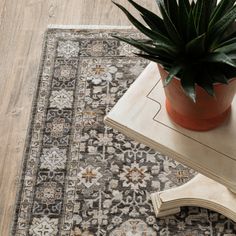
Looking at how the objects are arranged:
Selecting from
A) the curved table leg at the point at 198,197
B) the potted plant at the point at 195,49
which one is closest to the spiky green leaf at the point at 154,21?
the potted plant at the point at 195,49

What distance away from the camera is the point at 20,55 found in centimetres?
175

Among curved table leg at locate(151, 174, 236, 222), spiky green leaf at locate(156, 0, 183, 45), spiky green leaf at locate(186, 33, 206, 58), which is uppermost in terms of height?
spiky green leaf at locate(156, 0, 183, 45)

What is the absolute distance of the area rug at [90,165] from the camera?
54.0 inches

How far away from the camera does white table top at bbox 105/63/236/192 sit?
36.6 inches

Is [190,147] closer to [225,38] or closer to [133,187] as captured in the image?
[225,38]

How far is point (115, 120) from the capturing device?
986mm

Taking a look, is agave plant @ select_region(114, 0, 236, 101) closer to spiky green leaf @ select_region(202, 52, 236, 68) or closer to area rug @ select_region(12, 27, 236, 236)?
spiky green leaf @ select_region(202, 52, 236, 68)

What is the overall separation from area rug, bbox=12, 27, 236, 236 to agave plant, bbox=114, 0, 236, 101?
0.69m

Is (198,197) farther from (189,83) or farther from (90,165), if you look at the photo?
(189,83)

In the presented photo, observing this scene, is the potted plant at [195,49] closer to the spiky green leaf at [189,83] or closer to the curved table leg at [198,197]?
the spiky green leaf at [189,83]

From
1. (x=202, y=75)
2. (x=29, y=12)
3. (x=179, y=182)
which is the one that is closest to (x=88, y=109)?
(x=179, y=182)

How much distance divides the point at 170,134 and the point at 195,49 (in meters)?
0.23

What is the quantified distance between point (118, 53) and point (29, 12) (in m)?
0.44

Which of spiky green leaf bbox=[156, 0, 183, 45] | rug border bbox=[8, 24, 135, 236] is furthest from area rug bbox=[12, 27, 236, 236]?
spiky green leaf bbox=[156, 0, 183, 45]
